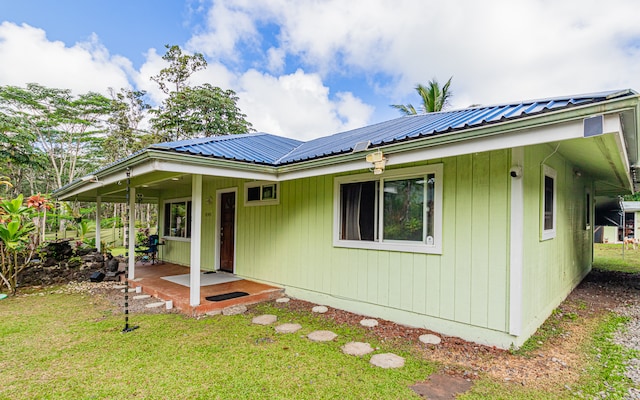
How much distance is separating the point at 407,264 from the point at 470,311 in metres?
0.94

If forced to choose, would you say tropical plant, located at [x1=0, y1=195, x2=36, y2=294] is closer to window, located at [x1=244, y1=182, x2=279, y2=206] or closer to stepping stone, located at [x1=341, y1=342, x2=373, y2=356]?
window, located at [x1=244, y1=182, x2=279, y2=206]

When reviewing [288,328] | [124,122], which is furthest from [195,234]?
[124,122]

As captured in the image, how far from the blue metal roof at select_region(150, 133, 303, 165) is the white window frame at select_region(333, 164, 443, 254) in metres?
1.38

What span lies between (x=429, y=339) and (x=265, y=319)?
2.33m

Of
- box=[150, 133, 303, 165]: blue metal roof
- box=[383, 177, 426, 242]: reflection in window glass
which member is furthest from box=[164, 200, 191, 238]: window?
box=[383, 177, 426, 242]: reflection in window glass

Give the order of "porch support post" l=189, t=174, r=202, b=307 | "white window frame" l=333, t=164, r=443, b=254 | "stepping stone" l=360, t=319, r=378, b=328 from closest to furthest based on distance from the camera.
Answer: "white window frame" l=333, t=164, r=443, b=254 < "stepping stone" l=360, t=319, r=378, b=328 < "porch support post" l=189, t=174, r=202, b=307

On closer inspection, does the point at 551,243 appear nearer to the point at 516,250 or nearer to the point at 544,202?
the point at 544,202

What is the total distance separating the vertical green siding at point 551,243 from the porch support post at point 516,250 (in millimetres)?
218

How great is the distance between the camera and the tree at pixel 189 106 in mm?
18328

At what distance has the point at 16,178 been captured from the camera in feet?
79.3

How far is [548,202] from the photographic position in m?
4.71

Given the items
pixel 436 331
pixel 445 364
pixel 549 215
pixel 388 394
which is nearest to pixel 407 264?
pixel 436 331

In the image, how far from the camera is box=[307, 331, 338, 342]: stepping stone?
396 cm

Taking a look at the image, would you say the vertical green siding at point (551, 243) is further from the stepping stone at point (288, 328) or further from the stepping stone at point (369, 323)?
the stepping stone at point (288, 328)
